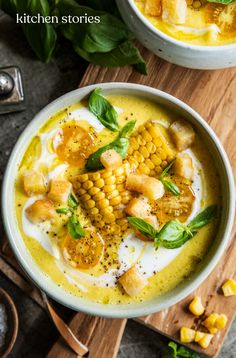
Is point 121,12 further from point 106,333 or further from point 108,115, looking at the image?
point 106,333

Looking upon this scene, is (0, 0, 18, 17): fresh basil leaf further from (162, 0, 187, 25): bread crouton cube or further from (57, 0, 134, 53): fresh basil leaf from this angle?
(162, 0, 187, 25): bread crouton cube

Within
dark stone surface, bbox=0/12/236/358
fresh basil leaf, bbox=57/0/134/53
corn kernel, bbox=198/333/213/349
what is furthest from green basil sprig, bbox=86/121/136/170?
corn kernel, bbox=198/333/213/349

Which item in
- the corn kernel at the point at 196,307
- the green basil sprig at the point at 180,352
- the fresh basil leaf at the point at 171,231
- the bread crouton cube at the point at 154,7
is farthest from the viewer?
the green basil sprig at the point at 180,352

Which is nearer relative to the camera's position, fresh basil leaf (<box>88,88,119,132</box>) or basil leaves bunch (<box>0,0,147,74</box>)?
fresh basil leaf (<box>88,88,119,132</box>)

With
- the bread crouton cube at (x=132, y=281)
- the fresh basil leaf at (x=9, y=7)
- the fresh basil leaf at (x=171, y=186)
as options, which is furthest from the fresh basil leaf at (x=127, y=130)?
the fresh basil leaf at (x=9, y=7)

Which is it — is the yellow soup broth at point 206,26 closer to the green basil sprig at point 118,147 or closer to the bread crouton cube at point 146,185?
the green basil sprig at point 118,147

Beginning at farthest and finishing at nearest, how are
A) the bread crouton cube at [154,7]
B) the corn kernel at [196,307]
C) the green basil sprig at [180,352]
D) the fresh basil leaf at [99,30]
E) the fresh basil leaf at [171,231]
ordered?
the green basil sprig at [180,352] → the corn kernel at [196,307] → the fresh basil leaf at [99,30] → the bread crouton cube at [154,7] → the fresh basil leaf at [171,231]
